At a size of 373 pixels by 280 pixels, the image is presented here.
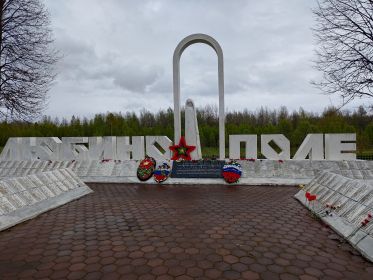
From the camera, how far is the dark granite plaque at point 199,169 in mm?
9617

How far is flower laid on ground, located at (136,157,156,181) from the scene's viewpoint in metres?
9.76

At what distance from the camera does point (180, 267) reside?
10.9ft

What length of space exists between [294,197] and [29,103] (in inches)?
405

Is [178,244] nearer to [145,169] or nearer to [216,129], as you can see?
[145,169]

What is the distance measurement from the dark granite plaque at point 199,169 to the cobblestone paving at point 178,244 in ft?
9.98

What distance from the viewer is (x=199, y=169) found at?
9750mm

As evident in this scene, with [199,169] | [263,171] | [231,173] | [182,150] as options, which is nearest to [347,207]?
[231,173]

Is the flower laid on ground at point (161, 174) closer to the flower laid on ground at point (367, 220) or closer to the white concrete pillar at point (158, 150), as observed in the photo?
the white concrete pillar at point (158, 150)

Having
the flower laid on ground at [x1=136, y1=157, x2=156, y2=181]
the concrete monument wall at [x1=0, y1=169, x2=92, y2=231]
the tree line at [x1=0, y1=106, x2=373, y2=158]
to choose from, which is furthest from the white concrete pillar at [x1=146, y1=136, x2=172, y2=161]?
the tree line at [x1=0, y1=106, x2=373, y2=158]

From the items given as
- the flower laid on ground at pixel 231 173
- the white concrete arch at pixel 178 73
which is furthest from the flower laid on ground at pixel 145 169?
the flower laid on ground at pixel 231 173

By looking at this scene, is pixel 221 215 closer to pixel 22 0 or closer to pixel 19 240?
pixel 19 240

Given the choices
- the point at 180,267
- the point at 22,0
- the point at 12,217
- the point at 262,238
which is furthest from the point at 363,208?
the point at 22,0

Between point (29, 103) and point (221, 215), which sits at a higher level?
point (29, 103)

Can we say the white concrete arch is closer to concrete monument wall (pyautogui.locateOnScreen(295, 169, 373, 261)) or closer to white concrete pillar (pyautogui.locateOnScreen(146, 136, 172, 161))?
white concrete pillar (pyautogui.locateOnScreen(146, 136, 172, 161))
